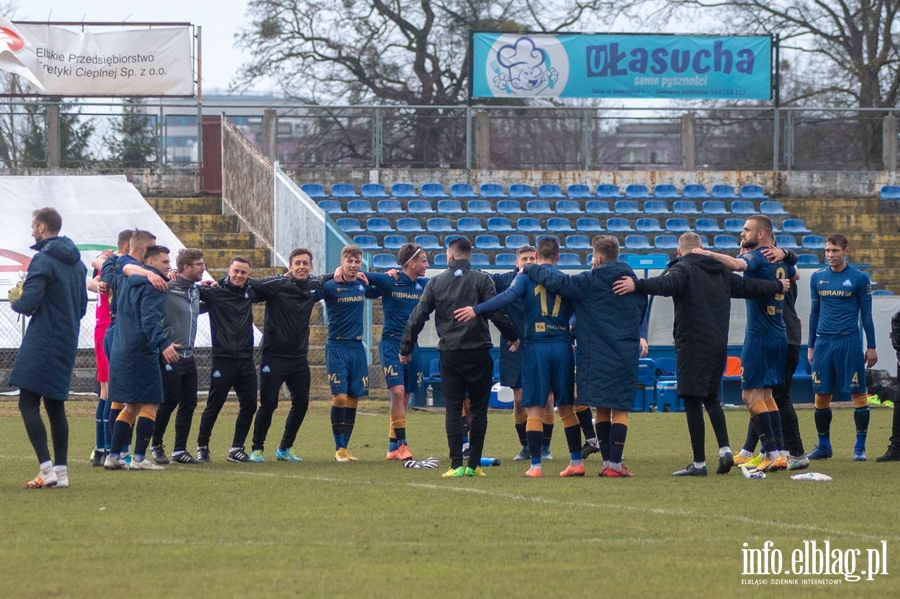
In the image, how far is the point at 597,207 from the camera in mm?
25297

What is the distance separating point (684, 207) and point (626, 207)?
4.19ft

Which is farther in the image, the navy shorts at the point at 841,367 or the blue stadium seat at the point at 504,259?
the blue stadium seat at the point at 504,259

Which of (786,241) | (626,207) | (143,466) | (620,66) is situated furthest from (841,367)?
(620,66)

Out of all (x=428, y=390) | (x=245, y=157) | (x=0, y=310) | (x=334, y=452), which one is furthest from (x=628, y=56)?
(x=334, y=452)

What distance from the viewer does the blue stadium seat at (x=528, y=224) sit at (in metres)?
24.0

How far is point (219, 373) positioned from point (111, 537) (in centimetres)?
428

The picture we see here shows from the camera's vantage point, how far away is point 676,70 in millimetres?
26500

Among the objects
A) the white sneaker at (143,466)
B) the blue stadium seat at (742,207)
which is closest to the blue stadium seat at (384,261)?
the blue stadium seat at (742,207)

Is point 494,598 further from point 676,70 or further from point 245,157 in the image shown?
point 676,70

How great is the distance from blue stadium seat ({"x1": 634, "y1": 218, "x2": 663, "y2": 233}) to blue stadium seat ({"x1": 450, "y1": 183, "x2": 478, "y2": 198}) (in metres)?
3.43

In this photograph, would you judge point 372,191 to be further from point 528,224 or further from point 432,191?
point 528,224

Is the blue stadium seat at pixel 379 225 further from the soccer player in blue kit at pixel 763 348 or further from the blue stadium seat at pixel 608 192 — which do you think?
the soccer player in blue kit at pixel 763 348

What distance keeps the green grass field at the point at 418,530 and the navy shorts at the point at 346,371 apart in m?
0.65

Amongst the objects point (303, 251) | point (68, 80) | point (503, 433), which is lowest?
point (503, 433)
